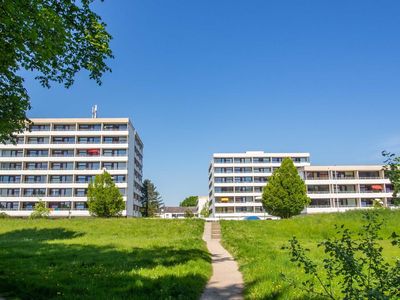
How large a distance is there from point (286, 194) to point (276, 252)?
144 ft

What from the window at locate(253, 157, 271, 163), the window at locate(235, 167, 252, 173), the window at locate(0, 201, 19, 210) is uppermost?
the window at locate(253, 157, 271, 163)

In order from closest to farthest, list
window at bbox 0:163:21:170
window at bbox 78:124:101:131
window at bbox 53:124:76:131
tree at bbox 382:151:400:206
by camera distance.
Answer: tree at bbox 382:151:400:206 < window at bbox 0:163:21:170 < window at bbox 78:124:101:131 < window at bbox 53:124:76:131

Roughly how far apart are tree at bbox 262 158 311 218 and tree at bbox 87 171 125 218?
1013 inches

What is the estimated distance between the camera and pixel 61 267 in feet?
44.8

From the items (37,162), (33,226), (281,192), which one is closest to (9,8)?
(33,226)

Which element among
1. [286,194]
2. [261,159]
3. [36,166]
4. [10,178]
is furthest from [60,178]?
[261,159]

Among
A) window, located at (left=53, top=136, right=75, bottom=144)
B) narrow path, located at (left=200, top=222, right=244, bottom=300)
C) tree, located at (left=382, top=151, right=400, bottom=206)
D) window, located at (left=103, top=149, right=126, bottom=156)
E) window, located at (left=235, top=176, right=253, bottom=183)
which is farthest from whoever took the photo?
window, located at (left=235, top=176, right=253, bottom=183)

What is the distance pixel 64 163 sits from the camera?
3531 inches

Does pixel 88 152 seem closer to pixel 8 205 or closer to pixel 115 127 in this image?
pixel 115 127

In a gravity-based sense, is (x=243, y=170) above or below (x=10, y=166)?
above

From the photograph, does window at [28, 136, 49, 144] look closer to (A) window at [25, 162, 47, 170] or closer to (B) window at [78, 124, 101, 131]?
(A) window at [25, 162, 47, 170]

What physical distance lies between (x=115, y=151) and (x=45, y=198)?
62.2ft

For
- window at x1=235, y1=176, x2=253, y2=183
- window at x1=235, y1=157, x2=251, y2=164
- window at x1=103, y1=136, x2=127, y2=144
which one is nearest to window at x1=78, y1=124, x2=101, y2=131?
window at x1=103, y1=136, x2=127, y2=144

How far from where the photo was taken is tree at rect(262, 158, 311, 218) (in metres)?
58.6
